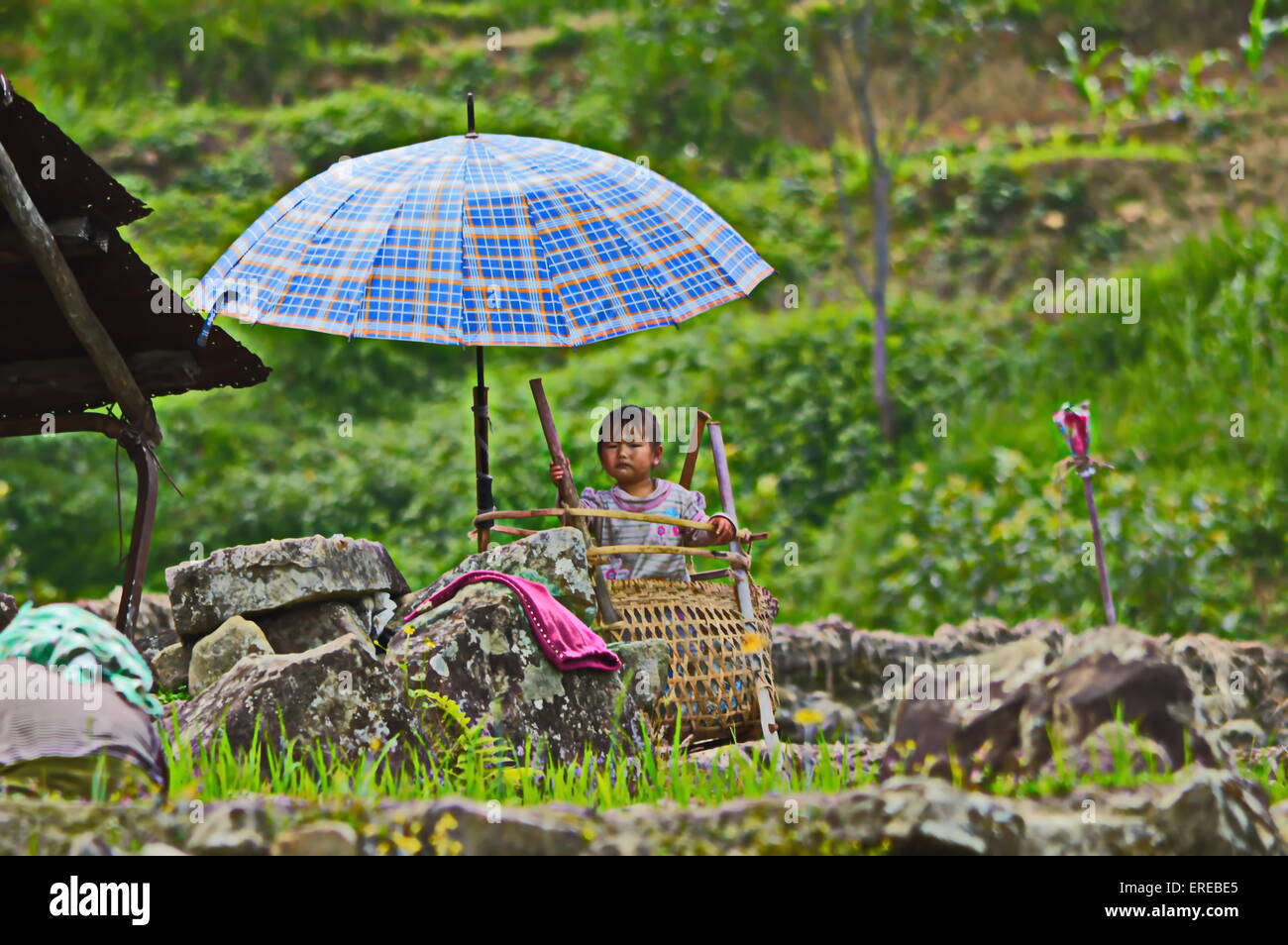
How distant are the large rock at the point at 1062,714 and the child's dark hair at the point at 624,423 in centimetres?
213

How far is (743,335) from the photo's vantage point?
1105 centimetres

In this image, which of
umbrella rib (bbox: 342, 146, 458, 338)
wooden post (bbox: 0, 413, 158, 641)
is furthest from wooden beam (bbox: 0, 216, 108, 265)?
umbrella rib (bbox: 342, 146, 458, 338)

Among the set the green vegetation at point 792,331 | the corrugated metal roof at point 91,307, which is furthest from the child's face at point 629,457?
the green vegetation at point 792,331

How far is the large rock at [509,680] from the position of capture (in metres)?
4.43

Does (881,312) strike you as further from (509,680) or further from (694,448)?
(509,680)

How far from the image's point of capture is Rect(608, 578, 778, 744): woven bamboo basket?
5.10m

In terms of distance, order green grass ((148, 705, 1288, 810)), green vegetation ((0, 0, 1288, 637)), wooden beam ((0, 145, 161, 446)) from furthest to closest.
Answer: green vegetation ((0, 0, 1288, 637))
wooden beam ((0, 145, 161, 446))
green grass ((148, 705, 1288, 810))

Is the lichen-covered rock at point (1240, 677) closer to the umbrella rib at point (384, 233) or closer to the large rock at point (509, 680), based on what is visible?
the large rock at point (509, 680)

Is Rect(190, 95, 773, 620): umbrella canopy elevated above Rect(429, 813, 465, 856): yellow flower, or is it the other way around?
Rect(190, 95, 773, 620): umbrella canopy

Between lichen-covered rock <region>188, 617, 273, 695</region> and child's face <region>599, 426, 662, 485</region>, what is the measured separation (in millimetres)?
1425

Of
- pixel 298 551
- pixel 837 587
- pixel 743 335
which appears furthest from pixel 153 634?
pixel 743 335

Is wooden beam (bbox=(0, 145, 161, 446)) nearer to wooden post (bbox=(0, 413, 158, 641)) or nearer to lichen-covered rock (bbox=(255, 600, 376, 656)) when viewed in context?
wooden post (bbox=(0, 413, 158, 641))

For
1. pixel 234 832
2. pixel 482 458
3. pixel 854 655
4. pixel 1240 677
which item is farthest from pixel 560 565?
pixel 1240 677

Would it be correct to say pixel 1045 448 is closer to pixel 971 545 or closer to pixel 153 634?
pixel 971 545
